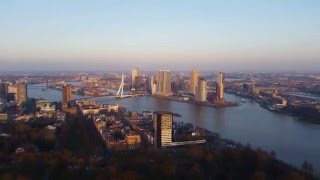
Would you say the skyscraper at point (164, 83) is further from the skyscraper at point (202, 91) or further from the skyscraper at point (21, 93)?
the skyscraper at point (21, 93)

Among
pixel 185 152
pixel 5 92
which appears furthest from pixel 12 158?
pixel 5 92

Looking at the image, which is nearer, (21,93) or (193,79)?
(21,93)

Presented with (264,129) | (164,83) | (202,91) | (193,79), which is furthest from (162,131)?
(193,79)

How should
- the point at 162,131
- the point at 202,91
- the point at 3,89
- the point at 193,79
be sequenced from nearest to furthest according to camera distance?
the point at 162,131 < the point at 202,91 < the point at 3,89 < the point at 193,79

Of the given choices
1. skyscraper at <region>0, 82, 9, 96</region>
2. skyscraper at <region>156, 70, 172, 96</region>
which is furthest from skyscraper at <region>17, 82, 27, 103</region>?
skyscraper at <region>156, 70, 172, 96</region>

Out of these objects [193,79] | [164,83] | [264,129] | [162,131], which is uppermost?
[193,79]

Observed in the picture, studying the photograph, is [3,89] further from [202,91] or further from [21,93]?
[202,91]
